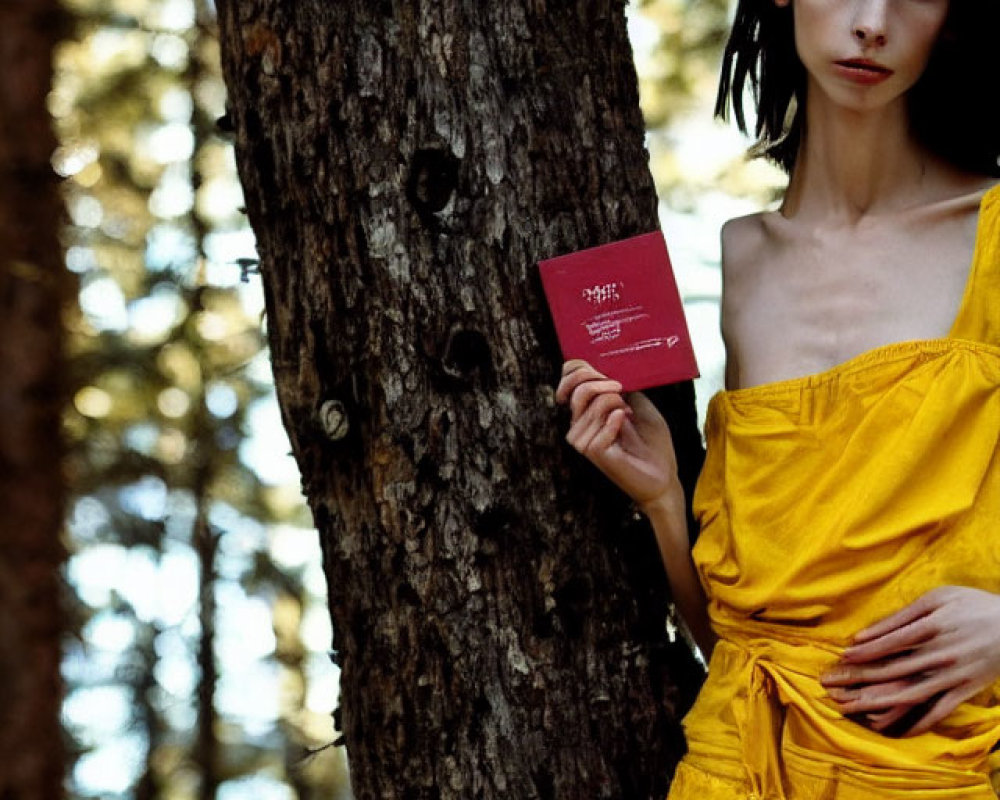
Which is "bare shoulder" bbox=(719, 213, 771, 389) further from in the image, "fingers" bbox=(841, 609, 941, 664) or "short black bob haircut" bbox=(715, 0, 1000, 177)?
"fingers" bbox=(841, 609, 941, 664)

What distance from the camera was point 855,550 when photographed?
6.01 ft

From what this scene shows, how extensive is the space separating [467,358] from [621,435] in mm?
301

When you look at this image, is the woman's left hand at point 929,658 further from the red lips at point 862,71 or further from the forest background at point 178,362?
the forest background at point 178,362

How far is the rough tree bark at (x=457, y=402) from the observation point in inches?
78.2

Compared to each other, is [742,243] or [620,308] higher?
[742,243]

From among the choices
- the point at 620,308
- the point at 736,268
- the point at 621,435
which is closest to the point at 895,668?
the point at 621,435

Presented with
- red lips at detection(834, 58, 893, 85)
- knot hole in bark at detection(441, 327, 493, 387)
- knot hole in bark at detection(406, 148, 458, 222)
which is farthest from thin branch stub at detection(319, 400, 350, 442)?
red lips at detection(834, 58, 893, 85)

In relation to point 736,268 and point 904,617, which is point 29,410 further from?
point 904,617

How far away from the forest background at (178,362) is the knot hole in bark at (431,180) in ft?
12.0

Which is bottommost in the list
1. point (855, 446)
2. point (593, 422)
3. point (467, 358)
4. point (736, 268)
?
point (855, 446)

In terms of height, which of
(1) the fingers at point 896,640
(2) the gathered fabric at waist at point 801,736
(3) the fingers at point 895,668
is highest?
(1) the fingers at point 896,640

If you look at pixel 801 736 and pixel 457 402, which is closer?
pixel 801 736

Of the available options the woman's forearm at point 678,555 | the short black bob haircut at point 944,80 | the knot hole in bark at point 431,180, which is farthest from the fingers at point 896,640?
the knot hole in bark at point 431,180

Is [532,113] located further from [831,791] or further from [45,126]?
[45,126]
